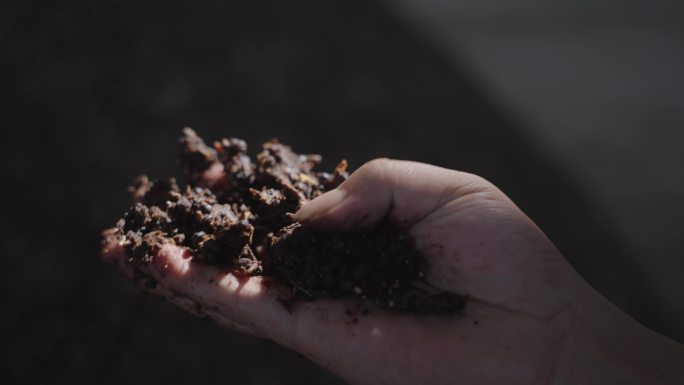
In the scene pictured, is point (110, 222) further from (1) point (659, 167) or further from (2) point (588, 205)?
(1) point (659, 167)

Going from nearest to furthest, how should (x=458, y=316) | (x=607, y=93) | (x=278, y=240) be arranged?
(x=458, y=316), (x=278, y=240), (x=607, y=93)

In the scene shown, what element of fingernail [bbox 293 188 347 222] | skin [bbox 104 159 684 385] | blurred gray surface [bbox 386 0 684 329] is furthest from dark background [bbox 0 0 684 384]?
fingernail [bbox 293 188 347 222]

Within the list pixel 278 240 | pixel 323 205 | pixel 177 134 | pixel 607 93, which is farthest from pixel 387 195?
pixel 607 93

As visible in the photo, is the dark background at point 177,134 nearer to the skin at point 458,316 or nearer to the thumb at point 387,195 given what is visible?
the skin at point 458,316

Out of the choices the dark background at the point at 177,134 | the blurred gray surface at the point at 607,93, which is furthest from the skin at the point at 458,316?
the blurred gray surface at the point at 607,93

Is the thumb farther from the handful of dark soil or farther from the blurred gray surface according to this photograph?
the blurred gray surface

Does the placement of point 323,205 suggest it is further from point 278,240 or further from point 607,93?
point 607,93

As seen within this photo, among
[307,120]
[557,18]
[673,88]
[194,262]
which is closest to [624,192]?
[673,88]
